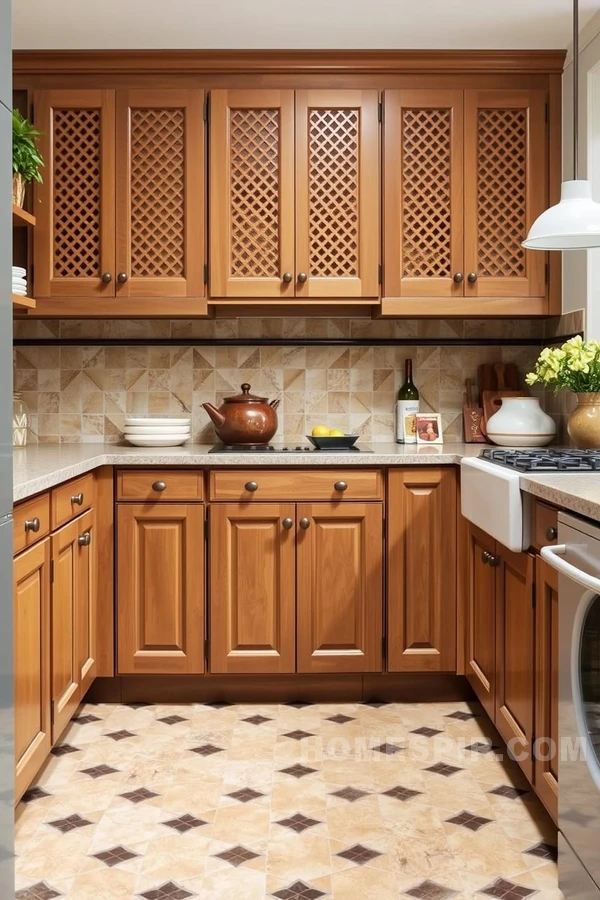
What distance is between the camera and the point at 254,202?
3559 millimetres

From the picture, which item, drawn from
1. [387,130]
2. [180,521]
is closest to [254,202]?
[387,130]

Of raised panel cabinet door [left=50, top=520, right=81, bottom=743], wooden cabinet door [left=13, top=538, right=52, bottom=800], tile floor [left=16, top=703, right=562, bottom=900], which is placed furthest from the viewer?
raised panel cabinet door [left=50, top=520, right=81, bottom=743]

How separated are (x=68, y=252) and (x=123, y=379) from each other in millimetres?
593

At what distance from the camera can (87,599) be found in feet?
10.2

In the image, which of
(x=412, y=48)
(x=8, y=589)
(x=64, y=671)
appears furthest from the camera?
(x=412, y=48)

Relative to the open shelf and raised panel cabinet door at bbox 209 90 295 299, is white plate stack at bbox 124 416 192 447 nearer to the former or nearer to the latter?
raised panel cabinet door at bbox 209 90 295 299

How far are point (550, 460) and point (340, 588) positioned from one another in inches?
42.8

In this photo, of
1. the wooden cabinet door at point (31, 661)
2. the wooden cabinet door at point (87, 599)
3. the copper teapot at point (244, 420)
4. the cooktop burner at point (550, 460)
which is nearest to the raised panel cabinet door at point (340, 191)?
the copper teapot at point (244, 420)

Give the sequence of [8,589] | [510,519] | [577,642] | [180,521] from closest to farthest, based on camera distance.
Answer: [8,589], [577,642], [510,519], [180,521]

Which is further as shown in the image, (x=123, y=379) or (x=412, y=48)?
(x=123, y=379)

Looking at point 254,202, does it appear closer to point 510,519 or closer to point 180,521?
point 180,521

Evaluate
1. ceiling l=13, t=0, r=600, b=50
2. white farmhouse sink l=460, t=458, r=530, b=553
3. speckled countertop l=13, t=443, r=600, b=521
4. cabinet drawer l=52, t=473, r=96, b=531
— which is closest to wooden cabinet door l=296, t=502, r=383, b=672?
speckled countertop l=13, t=443, r=600, b=521

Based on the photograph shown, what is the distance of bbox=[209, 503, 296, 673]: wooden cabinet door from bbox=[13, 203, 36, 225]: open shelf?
1206mm

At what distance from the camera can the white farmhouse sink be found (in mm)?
2334
